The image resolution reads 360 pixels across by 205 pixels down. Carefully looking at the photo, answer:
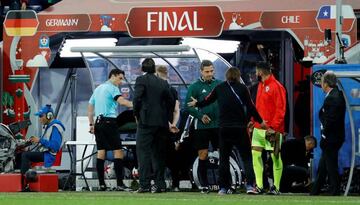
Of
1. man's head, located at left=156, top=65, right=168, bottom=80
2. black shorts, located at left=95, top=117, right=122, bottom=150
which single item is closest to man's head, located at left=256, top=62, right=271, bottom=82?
man's head, located at left=156, top=65, right=168, bottom=80

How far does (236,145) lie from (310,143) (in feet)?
5.62

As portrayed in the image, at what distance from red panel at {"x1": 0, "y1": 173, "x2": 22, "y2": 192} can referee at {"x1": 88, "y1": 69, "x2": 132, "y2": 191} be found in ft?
4.03

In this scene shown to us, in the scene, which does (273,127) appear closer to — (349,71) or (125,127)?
(349,71)

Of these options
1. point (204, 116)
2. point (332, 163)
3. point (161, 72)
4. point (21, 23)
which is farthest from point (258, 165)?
point (21, 23)

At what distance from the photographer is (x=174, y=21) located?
25.6 m

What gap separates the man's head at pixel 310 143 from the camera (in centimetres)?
2367

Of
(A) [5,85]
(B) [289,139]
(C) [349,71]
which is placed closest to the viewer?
(C) [349,71]

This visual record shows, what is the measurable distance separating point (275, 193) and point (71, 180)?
431 cm

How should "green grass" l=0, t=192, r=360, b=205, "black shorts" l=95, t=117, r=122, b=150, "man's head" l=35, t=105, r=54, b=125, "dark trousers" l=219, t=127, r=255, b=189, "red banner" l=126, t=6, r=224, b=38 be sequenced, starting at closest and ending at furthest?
1. "green grass" l=0, t=192, r=360, b=205
2. "dark trousers" l=219, t=127, r=255, b=189
3. "black shorts" l=95, t=117, r=122, b=150
4. "man's head" l=35, t=105, r=54, b=125
5. "red banner" l=126, t=6, r=224, b=38

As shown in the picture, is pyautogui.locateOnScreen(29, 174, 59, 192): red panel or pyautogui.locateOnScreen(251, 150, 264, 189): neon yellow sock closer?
pyautogui.locateOnScreen(251, 150, 264, 189): neon yellow sock

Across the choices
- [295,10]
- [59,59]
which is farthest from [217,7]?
[59,59]

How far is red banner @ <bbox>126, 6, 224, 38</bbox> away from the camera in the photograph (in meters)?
25.5

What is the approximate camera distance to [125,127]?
990 inches

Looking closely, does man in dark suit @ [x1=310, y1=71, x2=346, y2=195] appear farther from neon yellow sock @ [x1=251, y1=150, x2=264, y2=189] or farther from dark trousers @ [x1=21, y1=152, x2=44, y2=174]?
dark trousers @ [x1=21, y1=152, x2=44, y2=174]
